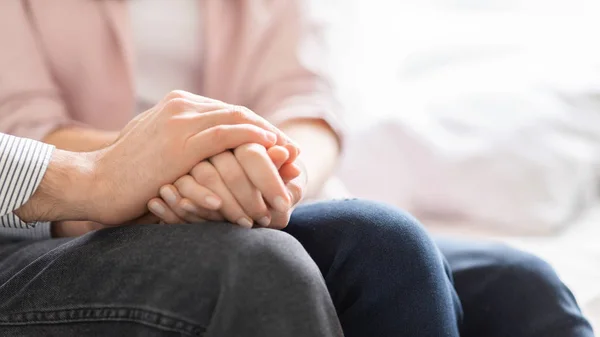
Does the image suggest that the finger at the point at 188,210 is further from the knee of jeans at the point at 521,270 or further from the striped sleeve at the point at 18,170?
the knee of jeans at the point at 521,270

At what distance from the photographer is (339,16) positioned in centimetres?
121

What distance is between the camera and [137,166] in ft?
2.35

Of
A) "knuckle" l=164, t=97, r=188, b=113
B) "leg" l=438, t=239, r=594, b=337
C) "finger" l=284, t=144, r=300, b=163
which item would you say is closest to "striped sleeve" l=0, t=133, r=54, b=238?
"knuckle" l=164, t=97, r=188, b=113

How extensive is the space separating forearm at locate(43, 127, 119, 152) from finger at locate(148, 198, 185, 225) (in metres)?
0.23

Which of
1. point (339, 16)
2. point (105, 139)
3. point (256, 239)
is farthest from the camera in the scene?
point (339, 16)

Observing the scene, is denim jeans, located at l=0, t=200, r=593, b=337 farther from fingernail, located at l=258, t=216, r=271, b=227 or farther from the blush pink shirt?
the blush pink shirt

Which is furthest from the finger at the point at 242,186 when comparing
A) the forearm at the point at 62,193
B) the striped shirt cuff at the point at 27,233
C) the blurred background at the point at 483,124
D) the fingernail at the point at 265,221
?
the blurred background at the point at 483,124

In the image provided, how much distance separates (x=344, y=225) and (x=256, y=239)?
135mm

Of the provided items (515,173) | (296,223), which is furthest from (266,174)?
(515,173)

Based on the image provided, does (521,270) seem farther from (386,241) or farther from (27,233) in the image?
(27,233)

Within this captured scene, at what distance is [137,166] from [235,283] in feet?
0.56

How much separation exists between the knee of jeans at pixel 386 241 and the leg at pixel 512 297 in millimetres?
144

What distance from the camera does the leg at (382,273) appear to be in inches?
28.0

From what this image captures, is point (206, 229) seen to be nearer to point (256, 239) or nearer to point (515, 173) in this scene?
point (256, 239)
